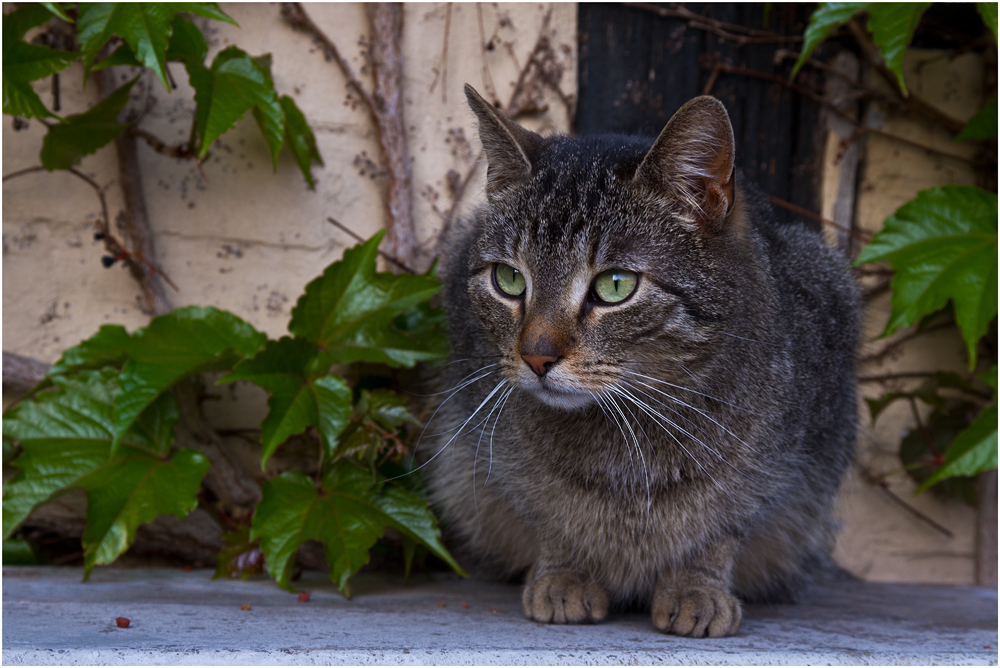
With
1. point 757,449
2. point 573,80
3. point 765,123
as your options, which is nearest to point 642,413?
point 757,449

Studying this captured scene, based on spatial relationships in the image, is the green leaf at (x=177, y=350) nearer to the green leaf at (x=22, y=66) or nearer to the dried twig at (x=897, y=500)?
the green leaf at (x=22, y=66)

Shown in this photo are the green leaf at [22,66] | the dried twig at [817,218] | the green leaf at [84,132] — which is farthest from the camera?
the dried twig at [817,218]

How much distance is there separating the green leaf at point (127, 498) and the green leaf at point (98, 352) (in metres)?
0.28

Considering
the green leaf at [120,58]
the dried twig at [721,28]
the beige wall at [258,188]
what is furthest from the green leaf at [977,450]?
the green leaf at [120,58]

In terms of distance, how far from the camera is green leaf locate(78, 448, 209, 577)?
1.92 m

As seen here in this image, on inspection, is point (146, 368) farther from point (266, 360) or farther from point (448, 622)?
point (448, 622)

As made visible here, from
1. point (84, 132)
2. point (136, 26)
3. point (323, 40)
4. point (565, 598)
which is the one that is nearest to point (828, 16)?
point (323, 40)

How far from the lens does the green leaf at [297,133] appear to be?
91.6 inches

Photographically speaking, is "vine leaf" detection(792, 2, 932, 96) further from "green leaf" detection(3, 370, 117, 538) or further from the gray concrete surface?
"green leaf" detection(3, 370, 117, 538)

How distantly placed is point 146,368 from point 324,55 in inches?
46.9

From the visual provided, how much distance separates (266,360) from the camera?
196cm

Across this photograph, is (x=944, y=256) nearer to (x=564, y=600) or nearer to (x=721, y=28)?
(x=721, y=28)

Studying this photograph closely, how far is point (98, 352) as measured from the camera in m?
2.09

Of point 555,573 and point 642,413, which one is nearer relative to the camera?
point 642,413
